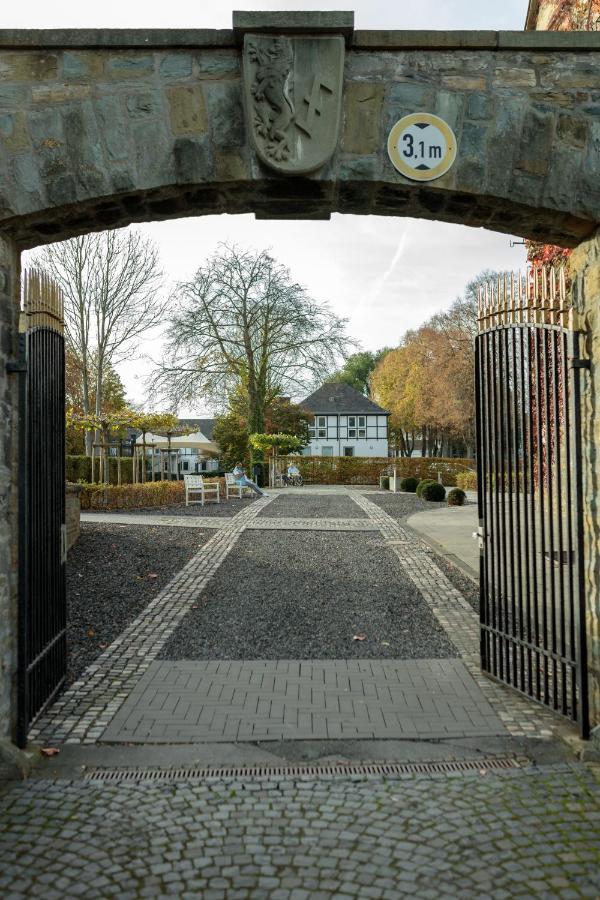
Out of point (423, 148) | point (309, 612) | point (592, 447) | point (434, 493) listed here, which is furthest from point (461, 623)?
point (434, 493)

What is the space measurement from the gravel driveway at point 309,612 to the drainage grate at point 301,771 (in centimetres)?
205

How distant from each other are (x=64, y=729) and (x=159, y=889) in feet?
6.45

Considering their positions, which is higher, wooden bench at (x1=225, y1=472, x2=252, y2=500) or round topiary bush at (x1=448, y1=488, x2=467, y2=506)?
wooden bench at (x1=225, y1=472, x2=252, y2=500)

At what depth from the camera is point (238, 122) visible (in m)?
4.27

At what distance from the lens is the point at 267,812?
3494mm

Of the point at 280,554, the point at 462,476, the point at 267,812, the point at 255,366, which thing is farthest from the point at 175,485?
the point at 267,812

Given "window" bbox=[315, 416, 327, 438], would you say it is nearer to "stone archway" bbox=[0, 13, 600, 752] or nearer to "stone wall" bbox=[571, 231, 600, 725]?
"stone wall" bbox=[571, 231, 600, 725]

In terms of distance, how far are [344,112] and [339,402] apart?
59301 millimetres

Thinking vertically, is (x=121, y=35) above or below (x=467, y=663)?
above

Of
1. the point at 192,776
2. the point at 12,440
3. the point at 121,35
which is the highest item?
the point at 121,35

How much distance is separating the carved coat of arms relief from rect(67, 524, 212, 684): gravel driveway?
4129mm

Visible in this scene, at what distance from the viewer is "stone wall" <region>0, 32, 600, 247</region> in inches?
164

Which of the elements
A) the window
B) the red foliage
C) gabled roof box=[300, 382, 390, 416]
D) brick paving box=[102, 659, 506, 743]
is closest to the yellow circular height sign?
brick paving box=[102, 659, 506, 743]

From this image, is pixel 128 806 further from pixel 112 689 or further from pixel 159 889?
pixel 112 689
